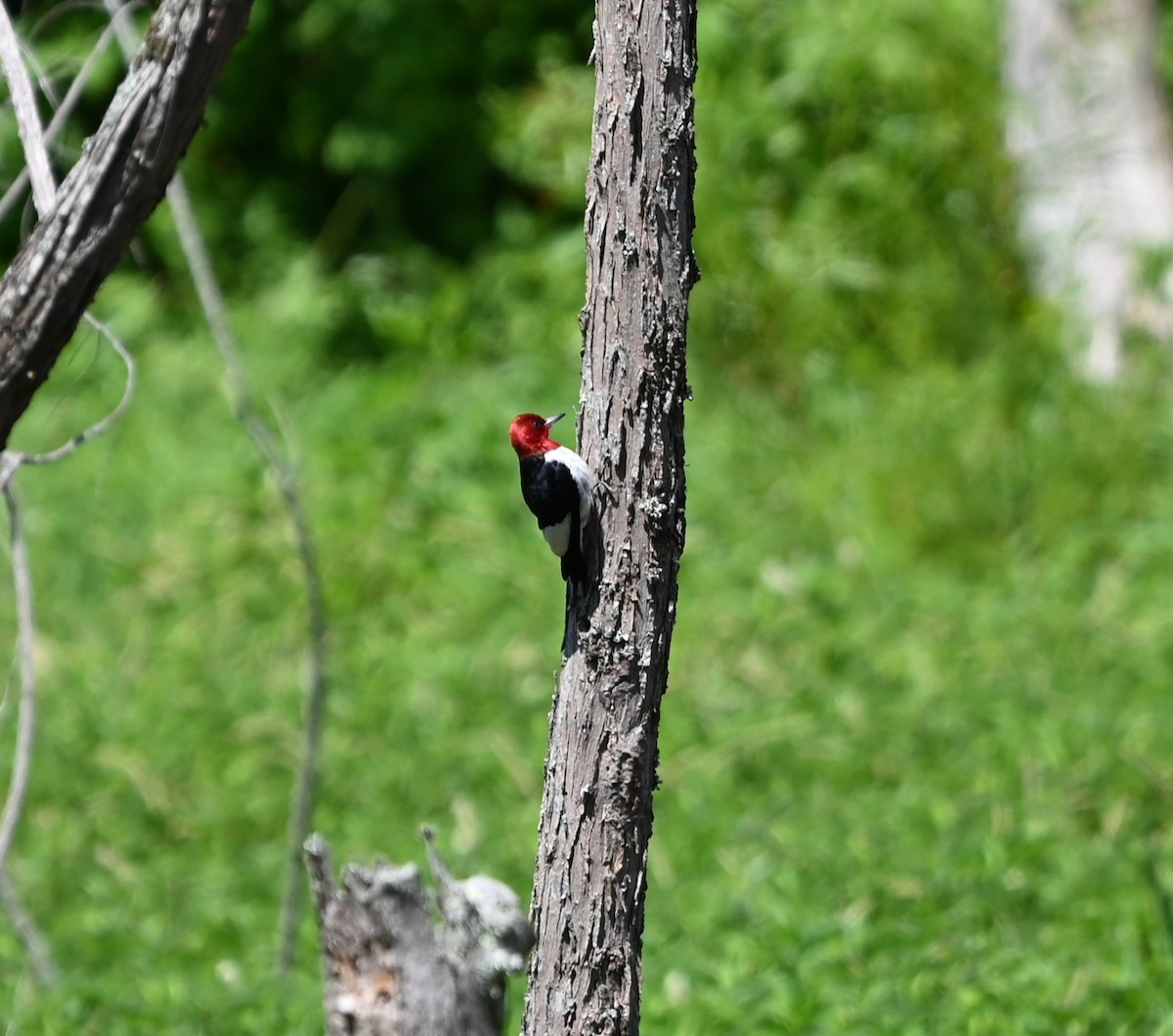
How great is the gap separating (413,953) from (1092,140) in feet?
18.5

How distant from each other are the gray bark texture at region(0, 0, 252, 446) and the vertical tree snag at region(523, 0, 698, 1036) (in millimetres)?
516

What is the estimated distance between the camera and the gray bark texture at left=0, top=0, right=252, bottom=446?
1992mm

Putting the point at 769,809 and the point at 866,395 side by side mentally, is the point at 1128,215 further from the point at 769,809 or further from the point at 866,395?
the point at 769,809

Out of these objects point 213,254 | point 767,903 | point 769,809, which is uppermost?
point 213,254

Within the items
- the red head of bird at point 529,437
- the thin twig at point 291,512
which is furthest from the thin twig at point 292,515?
the red head of bird at point 529,437

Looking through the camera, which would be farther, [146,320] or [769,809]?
[146,320]

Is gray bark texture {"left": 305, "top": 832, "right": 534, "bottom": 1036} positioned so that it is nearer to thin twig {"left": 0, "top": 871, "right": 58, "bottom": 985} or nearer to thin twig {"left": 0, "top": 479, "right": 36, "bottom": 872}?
thin twig {"left": 0, "top": 479, "right": 36, "bottom": 872}

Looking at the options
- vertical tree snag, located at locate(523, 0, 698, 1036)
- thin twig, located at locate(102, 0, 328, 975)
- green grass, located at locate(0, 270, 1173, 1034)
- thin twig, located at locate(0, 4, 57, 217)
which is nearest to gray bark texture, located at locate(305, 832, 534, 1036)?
vertical tree snag, located at locate(523, 0, 698, 1036)

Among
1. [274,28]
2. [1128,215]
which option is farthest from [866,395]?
[274,28]

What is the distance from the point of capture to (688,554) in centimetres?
582

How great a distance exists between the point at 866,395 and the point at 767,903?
3.16 m

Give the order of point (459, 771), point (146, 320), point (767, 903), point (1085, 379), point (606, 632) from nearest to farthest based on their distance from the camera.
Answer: point (606, 632) → point (767, 903) → point (459, 771) → point (1085, 379) → point (146, 320)

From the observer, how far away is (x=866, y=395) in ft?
21.3

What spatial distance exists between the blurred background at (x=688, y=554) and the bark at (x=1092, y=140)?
0.15 m
